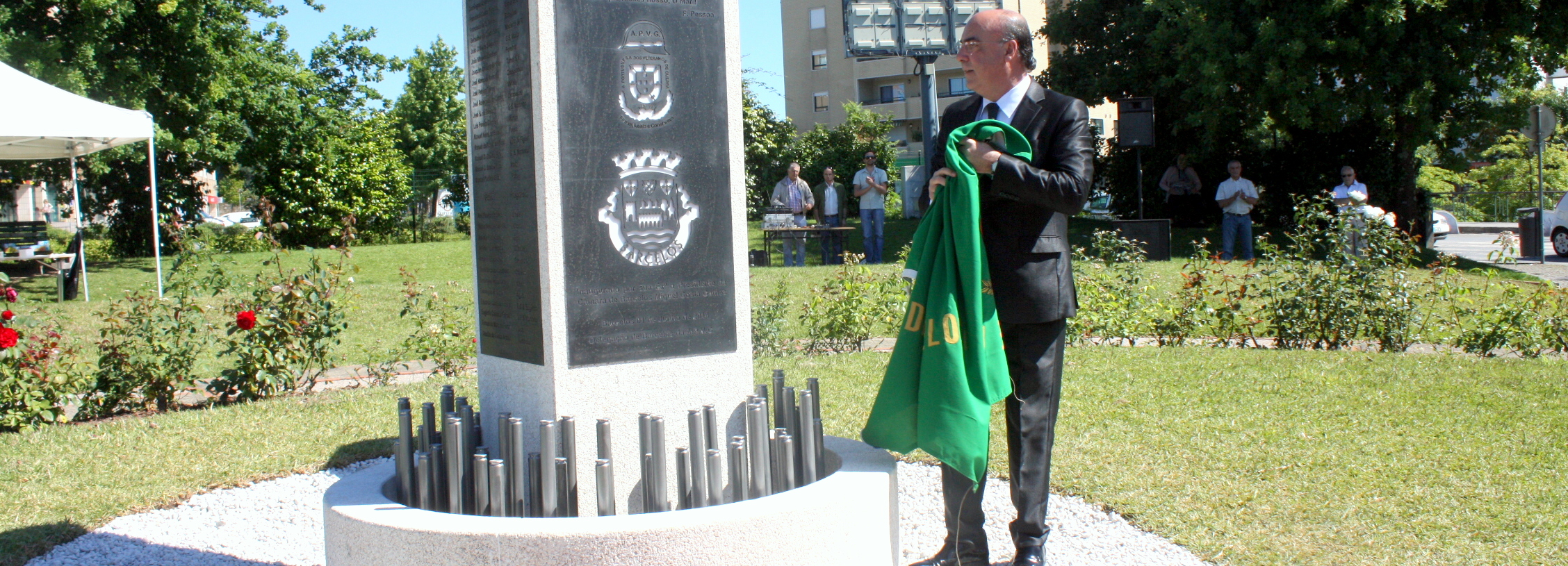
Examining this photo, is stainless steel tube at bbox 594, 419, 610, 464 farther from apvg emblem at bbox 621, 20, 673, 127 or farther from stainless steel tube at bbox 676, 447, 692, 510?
apvg emblem at bbox 621, 20, 673, 127

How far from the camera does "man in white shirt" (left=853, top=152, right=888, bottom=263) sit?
15828 millimetres

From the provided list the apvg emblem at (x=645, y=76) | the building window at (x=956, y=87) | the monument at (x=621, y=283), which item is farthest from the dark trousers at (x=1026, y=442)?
the building window at (x=956, y=87)

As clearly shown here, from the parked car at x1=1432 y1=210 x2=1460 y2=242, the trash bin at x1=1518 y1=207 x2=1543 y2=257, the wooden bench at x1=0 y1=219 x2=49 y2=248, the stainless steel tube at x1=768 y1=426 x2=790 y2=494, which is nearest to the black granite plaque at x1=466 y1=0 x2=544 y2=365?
the stainless steel tube at x1=768 y1=426 x2=790 y2=494

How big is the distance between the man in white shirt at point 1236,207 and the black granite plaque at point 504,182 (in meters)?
14.5

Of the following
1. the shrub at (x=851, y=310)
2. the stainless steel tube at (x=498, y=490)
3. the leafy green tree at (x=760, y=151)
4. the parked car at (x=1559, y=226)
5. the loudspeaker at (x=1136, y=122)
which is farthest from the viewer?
the leafy green tree at (x=760, y=151)

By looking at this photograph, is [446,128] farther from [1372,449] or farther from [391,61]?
[1372,449]

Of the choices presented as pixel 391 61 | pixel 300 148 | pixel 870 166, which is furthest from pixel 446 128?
pixel 870 166

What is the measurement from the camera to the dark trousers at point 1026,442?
323 cm

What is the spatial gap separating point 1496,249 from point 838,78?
139 ft

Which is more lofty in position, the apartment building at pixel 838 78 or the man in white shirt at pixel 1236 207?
the apartment building at pixel 838 78

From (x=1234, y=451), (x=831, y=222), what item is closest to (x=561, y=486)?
(x=1234, y=451)

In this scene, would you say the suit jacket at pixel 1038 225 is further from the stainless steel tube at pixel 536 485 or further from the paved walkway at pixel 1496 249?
the paved walkway at pixel 1496 249

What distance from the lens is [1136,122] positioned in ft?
58.7

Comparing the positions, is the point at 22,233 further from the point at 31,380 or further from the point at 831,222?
the point at 831,222
